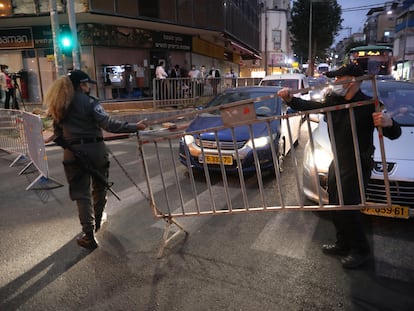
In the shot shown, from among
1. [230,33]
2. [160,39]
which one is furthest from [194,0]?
[230,33]

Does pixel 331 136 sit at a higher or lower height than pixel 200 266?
higher

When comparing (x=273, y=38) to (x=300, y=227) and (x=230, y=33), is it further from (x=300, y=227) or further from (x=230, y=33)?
(x=300, y=227)

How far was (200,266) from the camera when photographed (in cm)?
356

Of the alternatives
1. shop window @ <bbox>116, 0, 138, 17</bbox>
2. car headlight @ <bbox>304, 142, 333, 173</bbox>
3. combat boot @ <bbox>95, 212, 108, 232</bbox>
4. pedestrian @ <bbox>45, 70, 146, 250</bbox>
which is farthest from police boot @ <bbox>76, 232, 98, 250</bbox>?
shop window @ <bbox>116, 0, 138, 17</bbox>

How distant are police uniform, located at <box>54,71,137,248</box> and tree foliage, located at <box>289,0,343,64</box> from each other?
A: 51.1 meters

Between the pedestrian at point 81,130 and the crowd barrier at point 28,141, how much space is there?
268 cm

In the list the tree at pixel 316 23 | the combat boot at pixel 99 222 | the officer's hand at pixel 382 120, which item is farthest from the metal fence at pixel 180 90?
the tree at pixel 316 23

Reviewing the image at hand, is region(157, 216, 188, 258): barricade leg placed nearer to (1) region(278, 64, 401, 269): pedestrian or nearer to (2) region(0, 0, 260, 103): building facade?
(1) region(278, 64, 401, 269): pedestrian

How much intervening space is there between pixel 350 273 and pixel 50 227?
3543mm

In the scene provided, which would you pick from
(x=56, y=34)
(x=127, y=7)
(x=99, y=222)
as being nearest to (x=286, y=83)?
(x=56, y=34)

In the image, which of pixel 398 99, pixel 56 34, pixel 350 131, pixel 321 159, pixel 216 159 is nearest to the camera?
pixel 350 131

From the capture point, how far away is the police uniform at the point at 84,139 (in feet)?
12.6

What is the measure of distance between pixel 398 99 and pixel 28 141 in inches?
264

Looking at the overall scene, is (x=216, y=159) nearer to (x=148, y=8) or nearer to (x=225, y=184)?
(x=225, y=184)
